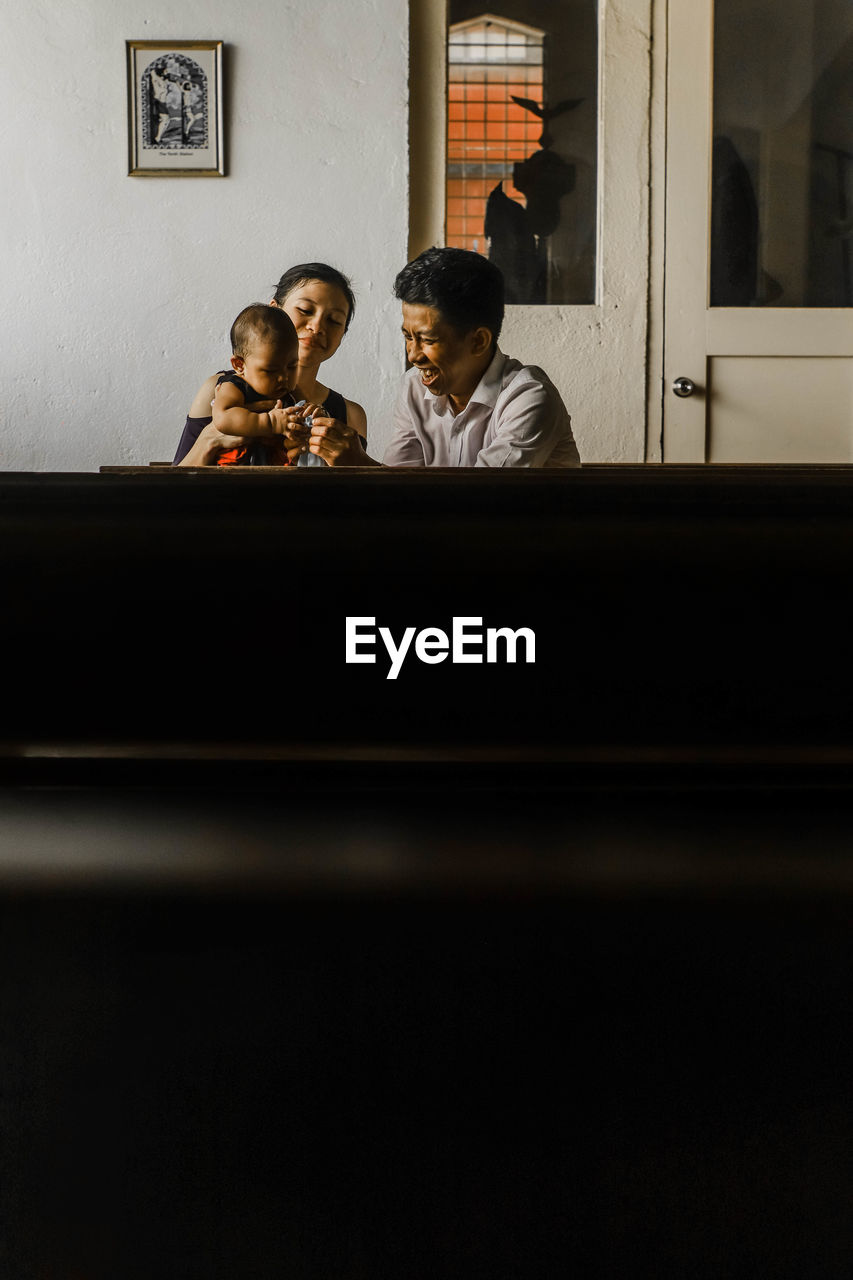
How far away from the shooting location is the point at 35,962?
0.45 meters

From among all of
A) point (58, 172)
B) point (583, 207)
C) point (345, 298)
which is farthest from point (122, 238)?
point (583, 207)

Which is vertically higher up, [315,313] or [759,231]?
[759,231]

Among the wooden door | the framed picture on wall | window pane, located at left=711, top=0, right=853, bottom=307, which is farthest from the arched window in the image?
the framed picture on wall

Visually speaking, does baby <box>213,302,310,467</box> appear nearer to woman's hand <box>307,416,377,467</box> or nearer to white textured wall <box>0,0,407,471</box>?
woman's hand <box>307,416,377,467</box>

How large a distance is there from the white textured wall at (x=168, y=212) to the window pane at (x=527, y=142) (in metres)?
0.22

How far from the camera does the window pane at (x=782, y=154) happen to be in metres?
3.06

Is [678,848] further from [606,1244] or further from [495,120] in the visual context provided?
[495,120]

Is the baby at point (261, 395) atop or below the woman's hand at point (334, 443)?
atop

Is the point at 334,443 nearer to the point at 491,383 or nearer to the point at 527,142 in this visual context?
the point at 491,383

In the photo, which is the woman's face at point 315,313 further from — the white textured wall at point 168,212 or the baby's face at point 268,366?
the white textured wall at point 168,212

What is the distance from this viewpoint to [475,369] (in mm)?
1891

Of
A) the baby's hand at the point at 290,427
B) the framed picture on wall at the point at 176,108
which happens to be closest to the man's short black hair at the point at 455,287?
the baby's hand at the point at 290,427

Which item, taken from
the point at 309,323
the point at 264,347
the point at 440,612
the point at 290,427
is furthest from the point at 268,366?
the point at 440,612
